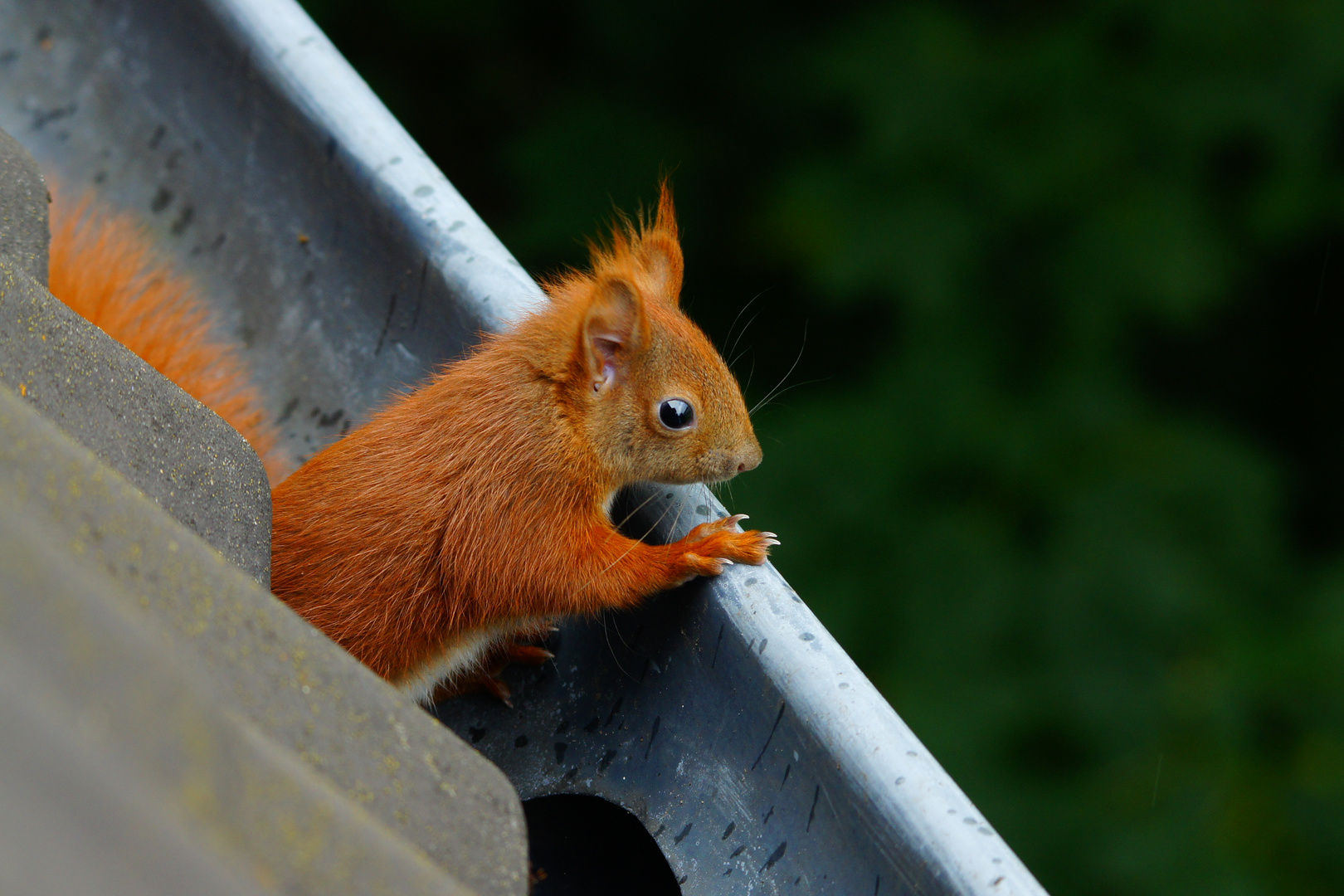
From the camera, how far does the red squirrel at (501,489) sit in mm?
1112

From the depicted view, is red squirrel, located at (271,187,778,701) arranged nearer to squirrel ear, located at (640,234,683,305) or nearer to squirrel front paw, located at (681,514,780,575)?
squirrel front paw, located at (681,514,780,575)

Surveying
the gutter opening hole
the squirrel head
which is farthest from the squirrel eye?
the gutter opening hole

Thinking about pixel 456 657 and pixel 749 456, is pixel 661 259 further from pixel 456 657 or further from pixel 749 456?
pixel 456 657

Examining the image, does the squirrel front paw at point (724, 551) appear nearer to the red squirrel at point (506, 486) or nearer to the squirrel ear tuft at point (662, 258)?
the red squirrel at point (506, 486)

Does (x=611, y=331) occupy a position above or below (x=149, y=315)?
below

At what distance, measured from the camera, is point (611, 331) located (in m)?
1.16

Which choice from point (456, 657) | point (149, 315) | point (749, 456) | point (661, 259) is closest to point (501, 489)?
point (456, 657)

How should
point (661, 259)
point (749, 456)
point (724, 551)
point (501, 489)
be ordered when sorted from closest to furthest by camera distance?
point (724, 551) < point (501, 489) < point (749, 456) < point (661, 259)

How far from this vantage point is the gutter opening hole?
1.06 m

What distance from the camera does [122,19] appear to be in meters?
1.47

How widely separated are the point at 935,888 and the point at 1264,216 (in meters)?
1.99

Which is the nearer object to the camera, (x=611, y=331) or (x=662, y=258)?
(x=611, y=331)

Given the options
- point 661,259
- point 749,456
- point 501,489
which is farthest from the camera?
point 661,259

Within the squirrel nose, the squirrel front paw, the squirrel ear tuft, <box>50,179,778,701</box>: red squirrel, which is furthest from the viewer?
the squirrel ear tuft
